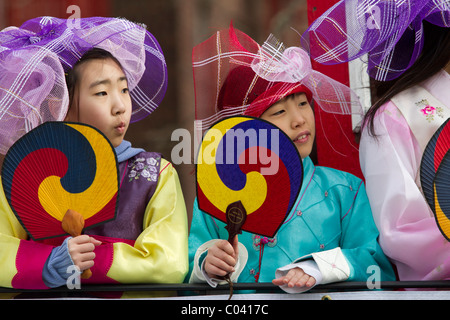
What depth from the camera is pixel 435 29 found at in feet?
5.80

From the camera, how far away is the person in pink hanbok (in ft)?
5.20

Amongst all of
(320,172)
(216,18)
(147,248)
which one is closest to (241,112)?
(320,172)

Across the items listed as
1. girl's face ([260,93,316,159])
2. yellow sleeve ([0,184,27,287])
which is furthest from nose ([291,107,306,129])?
yellow sleeve ([0,184,27,287])

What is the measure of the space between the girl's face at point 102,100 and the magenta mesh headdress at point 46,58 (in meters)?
0.05

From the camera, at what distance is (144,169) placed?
178 centimetres

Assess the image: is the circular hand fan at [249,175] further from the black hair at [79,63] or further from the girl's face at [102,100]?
the black hair at [79,63]

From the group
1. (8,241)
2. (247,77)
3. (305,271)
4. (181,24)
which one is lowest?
(305,271)

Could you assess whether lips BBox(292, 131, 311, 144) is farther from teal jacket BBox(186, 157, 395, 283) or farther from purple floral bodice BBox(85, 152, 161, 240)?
purple floral bodice BBox(85, 152, 161, 240)

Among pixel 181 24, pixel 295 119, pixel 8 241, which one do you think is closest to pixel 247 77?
pixel 295 119

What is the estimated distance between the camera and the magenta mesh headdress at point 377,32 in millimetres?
1588

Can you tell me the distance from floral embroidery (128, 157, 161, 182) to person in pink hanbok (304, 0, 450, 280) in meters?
0.49

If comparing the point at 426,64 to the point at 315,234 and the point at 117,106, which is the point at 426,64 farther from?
the point at 117,106

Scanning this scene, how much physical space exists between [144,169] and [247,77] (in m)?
0.35
